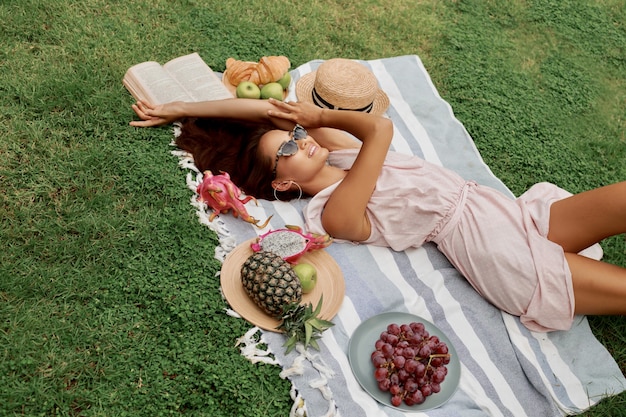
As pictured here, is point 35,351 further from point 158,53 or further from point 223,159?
point 158,53

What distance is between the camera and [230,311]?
11.0 feet

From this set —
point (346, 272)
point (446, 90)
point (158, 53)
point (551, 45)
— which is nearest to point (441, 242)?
point (346, 272)

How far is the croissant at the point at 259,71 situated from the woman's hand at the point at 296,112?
32.7 inches

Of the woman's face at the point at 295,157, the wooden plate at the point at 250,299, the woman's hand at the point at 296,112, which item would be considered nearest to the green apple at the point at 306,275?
the wooden plate at the point at 250,299

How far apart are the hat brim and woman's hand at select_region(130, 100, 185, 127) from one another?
1.08 m

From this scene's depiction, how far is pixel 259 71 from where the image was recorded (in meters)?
4.80

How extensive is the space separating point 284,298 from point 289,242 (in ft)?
1.56

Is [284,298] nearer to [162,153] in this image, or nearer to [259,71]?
[162,153]

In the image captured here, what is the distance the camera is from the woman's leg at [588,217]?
358cm

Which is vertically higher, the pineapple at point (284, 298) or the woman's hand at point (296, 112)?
the woman's hand at point (296, 112)

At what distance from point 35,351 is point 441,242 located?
256 centimetres

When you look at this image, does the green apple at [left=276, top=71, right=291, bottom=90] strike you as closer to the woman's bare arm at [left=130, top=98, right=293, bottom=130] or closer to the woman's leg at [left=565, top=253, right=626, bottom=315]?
the woman's bare arm at [left=130, top=98, right=293, bottom=130]

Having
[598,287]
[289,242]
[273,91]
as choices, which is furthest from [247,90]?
[598,287]

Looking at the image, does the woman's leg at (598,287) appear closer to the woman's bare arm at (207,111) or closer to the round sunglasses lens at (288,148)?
the round sunglasses lens at (288,148)
